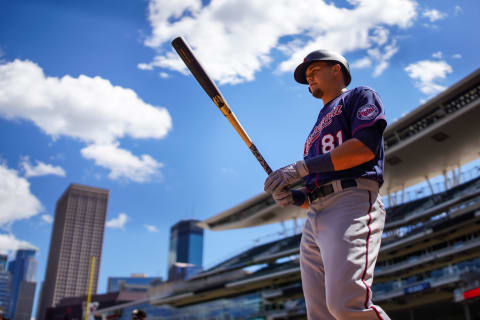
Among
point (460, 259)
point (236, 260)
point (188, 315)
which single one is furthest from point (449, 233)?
point (188, 315)

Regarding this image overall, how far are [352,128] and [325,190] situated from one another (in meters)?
0.39

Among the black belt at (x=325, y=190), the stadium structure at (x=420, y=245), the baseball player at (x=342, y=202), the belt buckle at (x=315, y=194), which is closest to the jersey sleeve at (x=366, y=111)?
the baseball player at (x=342, y=202)

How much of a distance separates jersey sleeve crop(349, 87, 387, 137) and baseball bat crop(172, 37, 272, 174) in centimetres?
69

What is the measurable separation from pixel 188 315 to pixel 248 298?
11.0m

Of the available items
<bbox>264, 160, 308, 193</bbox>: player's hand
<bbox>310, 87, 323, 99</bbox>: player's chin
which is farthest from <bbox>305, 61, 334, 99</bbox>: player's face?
<bbox>264, 160, 308, 193</bbox>: player's hand

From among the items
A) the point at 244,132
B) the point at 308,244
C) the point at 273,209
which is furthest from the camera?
the point at 273,209

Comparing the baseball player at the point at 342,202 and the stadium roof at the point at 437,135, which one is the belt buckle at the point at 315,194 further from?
the stadium roof at the point at 437,135

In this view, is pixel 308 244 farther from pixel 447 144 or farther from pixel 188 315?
pixel 188 315

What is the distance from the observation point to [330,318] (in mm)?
2514

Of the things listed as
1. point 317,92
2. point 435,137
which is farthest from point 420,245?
point 317,92

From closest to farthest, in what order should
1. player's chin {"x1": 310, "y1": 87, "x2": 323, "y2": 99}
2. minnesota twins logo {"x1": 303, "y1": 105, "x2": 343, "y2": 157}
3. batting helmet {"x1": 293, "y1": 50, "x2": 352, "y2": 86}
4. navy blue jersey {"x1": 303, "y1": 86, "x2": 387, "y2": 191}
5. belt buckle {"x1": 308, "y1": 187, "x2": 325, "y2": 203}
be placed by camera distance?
navy blue jersey {"x1": 303, "y1": 86, "x2": 387, "y2": 191}
belt buckle {"x1": 308, "y1": 187, "x2": 325, "y2": 203}
minnesota twins logo {"x1": 303, "y1": 105, "x2": 343, "y2": 157}
batting helmet {"x1": 293, "y1": 50, "x2": 352, "y2": 86}
player's chin {"x1": 310, "y1": 87, "x2": 323, "y2": 99}

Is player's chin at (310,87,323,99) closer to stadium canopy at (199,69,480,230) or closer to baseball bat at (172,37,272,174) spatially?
baseball bat at (172,37,272,174)

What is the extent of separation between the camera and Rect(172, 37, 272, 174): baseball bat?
2.88 metres

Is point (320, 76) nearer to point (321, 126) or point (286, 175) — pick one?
point (321, 126)
